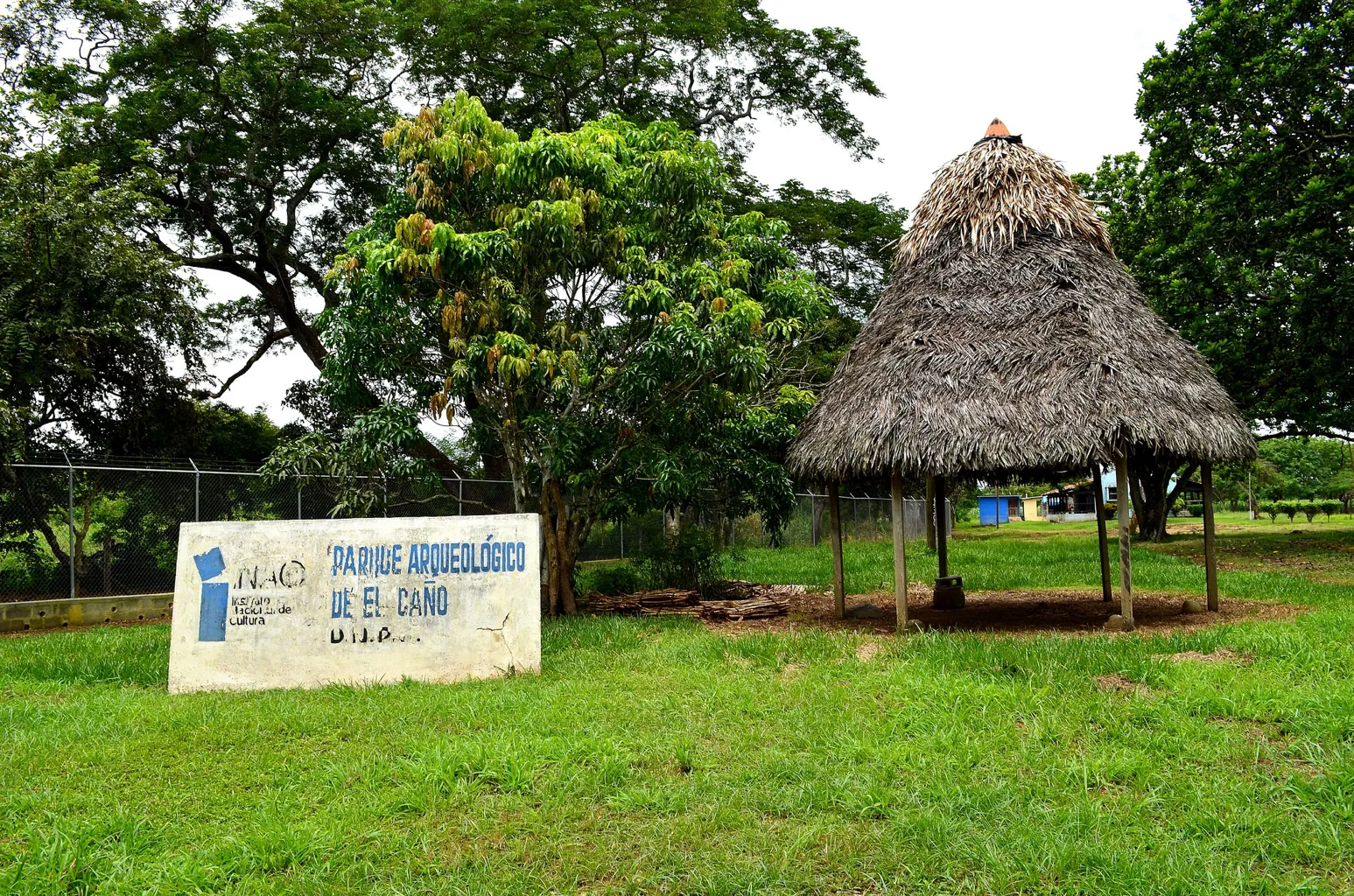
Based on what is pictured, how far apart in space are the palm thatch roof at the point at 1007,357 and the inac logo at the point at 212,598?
19.3ft

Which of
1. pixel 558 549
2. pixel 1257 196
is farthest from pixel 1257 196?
pixel 558 549

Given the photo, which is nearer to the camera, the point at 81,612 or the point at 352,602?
the point at 352,602

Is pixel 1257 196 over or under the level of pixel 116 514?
over

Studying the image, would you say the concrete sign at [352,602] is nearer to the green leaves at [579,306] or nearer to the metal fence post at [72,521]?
the green leaves at [579,306]

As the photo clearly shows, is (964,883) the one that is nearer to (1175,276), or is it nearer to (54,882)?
(54,882)

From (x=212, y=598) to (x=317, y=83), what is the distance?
14.4m

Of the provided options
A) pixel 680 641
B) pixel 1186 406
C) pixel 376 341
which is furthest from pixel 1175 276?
pixel 376 341

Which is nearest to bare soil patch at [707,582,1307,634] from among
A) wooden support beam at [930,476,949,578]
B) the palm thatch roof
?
wooden support beam at [930,476,949,578]

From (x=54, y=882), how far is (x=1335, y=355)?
2008 cm

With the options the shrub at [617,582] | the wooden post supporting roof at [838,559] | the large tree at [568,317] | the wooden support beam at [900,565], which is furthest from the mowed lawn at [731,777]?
the shrub at [617,582]

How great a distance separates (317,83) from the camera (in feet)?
62.1

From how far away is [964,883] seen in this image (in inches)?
159

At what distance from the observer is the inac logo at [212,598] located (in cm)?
793

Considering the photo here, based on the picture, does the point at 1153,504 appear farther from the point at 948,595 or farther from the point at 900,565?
the point at 900,565
